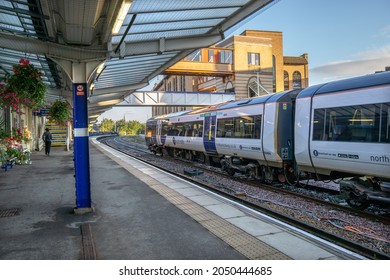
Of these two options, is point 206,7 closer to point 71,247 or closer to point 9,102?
point 9,102

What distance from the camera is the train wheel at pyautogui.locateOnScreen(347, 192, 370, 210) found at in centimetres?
748

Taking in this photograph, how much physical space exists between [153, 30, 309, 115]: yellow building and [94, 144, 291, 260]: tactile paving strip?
26.8 m

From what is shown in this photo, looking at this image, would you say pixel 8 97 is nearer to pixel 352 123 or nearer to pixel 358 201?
pixel 352 123

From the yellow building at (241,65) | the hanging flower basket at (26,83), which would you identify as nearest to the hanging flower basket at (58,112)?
the hanging flower basket at (26,83)

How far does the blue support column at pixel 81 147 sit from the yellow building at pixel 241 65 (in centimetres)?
2645

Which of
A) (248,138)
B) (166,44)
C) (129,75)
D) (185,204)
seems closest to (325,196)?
(248,138)

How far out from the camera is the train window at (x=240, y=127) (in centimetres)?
1074

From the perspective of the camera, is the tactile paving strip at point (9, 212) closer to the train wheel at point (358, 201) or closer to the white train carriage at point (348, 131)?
the white train carriage at point (348, 131)

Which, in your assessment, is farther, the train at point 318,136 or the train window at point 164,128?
the train window at point 164,128

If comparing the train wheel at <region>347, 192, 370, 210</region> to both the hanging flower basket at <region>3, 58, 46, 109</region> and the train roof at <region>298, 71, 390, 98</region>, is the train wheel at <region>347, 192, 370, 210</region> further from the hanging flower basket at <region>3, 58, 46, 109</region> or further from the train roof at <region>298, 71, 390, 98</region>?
the hanging flower basket at <region>3, 58, 46, 109</region>

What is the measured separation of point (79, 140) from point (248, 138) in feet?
20.3

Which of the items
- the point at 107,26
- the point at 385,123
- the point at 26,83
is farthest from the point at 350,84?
the point at 26,83

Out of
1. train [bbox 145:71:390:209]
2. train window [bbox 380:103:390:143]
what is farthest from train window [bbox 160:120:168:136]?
train window [bbox 380:103:390:143]

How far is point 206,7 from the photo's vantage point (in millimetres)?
8031
